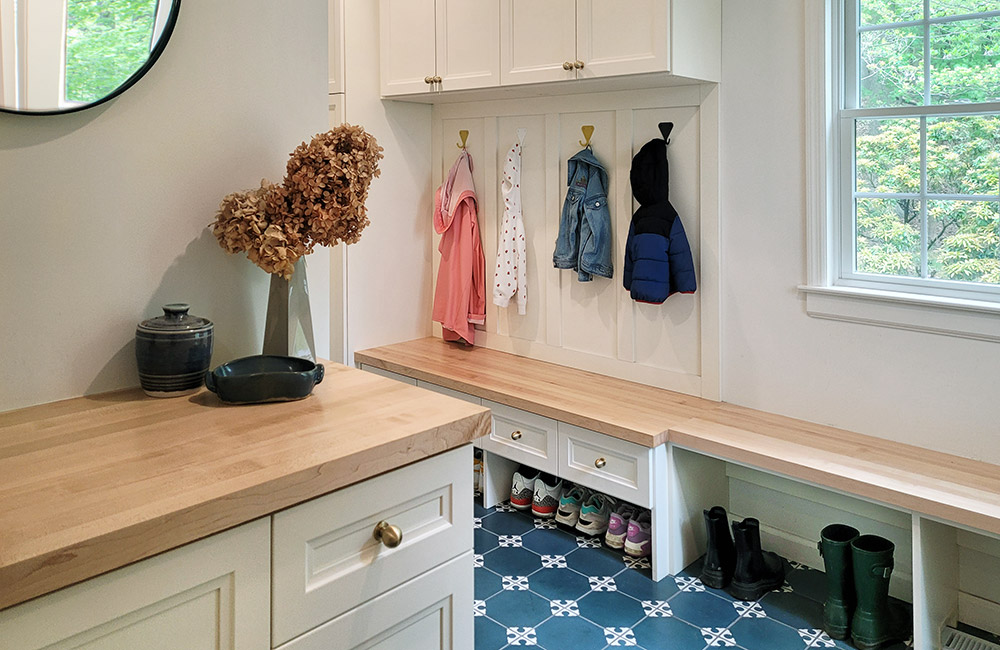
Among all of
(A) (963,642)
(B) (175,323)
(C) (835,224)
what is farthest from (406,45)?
(A) (963,642)

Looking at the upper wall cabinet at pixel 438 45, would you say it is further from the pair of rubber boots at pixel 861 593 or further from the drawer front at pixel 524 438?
the pair of rubber boots at pixel 861 593

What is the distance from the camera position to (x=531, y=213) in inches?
138

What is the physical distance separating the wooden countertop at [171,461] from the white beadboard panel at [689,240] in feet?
5.29

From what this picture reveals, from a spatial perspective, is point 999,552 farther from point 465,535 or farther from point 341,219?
point 341,219

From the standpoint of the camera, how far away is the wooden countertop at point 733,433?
2188 mm

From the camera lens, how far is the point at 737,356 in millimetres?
2900

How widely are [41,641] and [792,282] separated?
94.0 inches

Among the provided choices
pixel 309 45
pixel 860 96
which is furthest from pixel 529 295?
pixel 309 45

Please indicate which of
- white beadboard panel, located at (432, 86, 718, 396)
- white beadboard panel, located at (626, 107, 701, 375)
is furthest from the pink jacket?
white beadboard panel, located at (626, 107, 701, 375)

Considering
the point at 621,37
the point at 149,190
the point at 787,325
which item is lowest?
the point at 787,325

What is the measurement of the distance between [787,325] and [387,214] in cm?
184

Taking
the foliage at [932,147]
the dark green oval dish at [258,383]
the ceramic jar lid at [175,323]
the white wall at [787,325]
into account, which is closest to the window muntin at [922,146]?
the foliage at [932,147]

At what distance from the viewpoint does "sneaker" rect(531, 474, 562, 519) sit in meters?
3.22

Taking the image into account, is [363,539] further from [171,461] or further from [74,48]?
[74,48]
